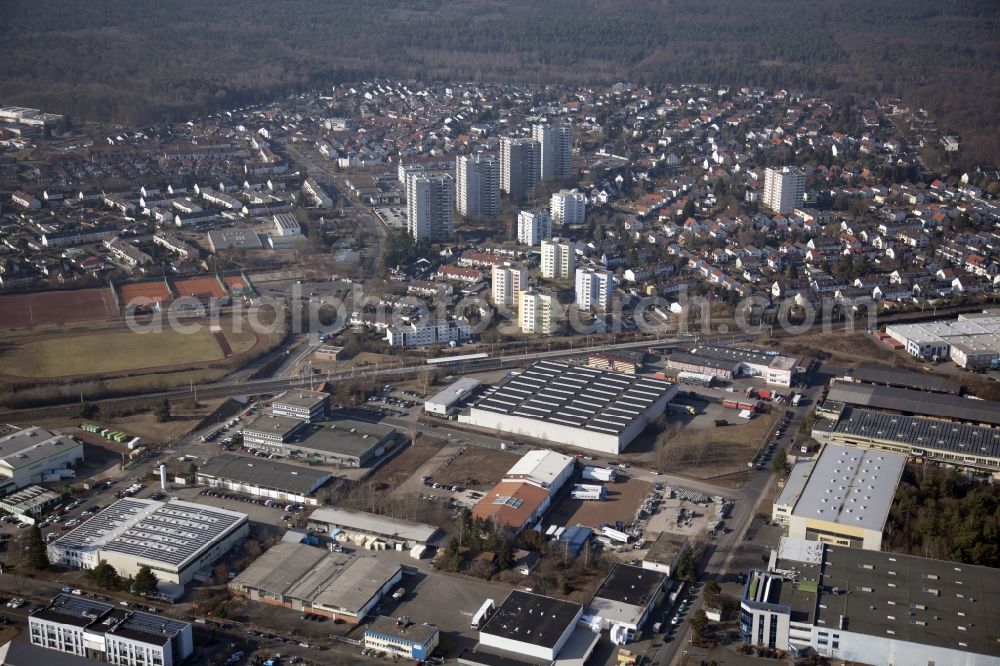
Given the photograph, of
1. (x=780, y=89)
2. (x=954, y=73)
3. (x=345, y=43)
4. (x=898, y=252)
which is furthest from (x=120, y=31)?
(x=898, y=252)

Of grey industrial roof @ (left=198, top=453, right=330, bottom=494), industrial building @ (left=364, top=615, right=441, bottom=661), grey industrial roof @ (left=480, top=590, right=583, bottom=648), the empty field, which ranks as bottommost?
industrial building @ (left=364, top=615, right=441, bottom=661)

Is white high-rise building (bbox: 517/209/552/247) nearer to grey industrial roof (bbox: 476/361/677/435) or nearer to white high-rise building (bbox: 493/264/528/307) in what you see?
white high-rise building (bbox: 493/264/528/307)

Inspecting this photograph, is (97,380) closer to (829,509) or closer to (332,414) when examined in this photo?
(332,414)

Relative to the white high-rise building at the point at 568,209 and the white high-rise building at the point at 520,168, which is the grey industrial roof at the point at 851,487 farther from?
the white high-rise building at the point at 520,168

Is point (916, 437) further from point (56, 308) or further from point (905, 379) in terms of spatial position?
point (56, 308)

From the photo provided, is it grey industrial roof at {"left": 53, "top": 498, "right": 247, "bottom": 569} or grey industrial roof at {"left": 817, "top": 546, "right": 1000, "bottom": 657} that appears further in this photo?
grey industrial roof at {"left": 53, "top": 498, "right": 247, "bottom": 569}

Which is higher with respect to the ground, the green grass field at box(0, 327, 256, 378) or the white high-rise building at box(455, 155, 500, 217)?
the white high-rise building at box(455, 155, 500, 217)

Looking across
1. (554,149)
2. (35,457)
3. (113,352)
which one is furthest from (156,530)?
(554,149)

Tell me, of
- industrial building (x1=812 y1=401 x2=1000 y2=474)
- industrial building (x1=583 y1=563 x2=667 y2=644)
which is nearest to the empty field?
industrial building (x1=583 y1=563 x2=667 y2=644)
